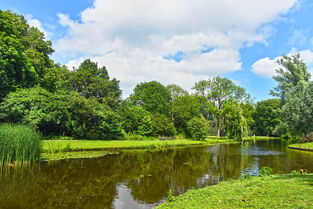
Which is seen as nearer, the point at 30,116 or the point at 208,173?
the point at 208,173

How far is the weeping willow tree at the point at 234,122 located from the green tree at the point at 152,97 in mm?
14631

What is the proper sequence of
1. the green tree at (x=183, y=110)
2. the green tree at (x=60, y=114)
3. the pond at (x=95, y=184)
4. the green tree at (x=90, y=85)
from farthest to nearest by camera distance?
the green tree at (x=183, y=110), the green tree at (x=90, y=85), the green tree at (x=60, y=114), the pond at (x=95, y=184)

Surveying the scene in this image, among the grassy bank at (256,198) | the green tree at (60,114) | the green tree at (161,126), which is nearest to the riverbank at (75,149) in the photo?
the green tree at (60,114)

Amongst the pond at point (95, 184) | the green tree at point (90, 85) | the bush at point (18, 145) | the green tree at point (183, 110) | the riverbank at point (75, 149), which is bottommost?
the pond at point (95, 184)

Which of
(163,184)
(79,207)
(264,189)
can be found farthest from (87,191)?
(264,189)

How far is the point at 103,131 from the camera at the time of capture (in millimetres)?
38781

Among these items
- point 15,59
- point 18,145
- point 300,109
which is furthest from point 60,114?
point 300,109

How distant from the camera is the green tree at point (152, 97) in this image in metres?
55.7

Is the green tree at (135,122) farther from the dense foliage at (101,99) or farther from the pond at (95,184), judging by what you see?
the pond at (95,184)

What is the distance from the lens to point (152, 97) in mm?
56344

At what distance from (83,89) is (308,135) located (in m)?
43.5

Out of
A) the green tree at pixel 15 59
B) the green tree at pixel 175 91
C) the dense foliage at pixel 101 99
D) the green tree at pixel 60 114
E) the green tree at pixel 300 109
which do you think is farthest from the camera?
the green tree at pixel 175 91

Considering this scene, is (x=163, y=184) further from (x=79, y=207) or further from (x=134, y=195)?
(x=79, y=207)

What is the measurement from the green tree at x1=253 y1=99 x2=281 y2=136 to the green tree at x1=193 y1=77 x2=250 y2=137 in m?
23.3
